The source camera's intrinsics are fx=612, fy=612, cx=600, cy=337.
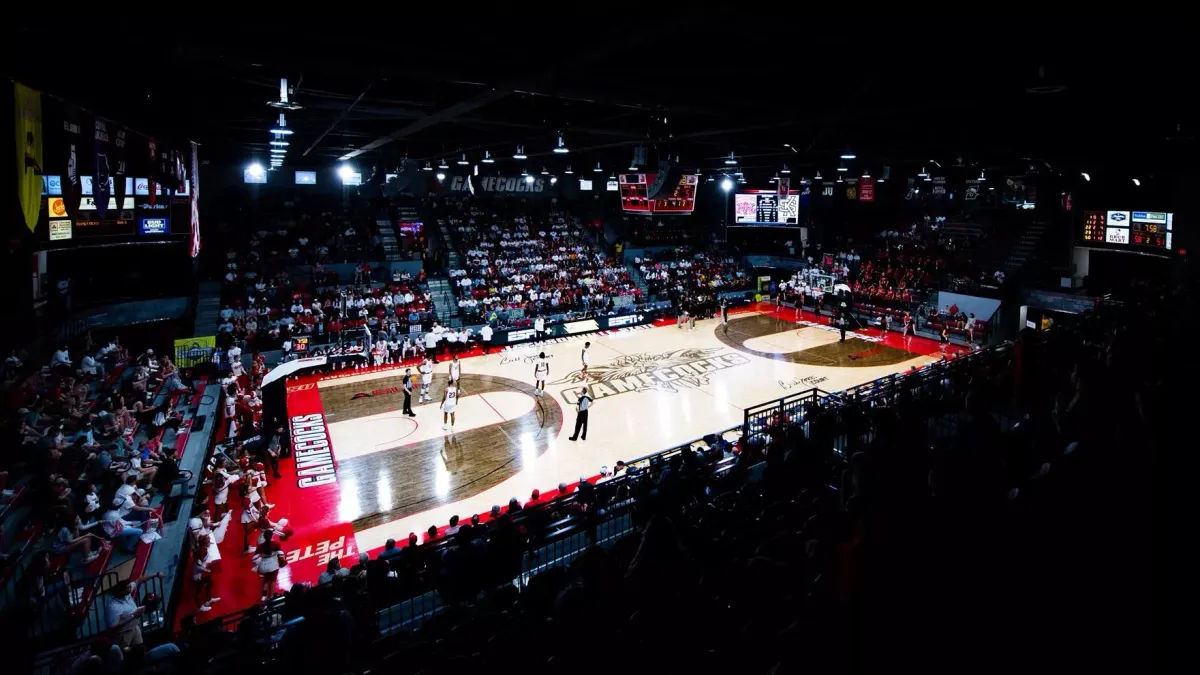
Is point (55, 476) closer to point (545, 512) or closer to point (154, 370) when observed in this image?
point (545, 512)

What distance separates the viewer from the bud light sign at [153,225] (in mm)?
19812

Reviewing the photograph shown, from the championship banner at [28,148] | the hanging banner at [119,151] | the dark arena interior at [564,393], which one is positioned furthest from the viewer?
the hanging banner at [119,151]

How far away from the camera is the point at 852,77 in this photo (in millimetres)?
10945

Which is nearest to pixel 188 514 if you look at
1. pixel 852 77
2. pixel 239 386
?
pixel 239 386

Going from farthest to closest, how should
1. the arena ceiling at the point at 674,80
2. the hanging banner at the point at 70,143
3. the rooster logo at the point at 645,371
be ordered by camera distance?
1. the rooster logo at the point at 645,371
2. the hanging banner at the point at 70,143
3. the arena ceiling at the point at 674,80

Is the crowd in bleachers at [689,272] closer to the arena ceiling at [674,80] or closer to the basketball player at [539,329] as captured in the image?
the basketball player at [539,329]

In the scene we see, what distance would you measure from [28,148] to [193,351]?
16428 millimetres

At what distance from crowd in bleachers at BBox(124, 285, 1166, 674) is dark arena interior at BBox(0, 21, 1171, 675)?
0.04m

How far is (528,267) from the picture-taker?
3256cm

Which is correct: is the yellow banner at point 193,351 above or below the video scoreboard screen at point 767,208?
below

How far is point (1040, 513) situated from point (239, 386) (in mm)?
17947

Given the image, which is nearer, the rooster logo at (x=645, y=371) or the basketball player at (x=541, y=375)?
the basketball player at (x=541, y=375)

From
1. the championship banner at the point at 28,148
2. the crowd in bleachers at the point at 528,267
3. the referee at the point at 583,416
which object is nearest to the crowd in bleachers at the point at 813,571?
the championship banner at the point at 28,148

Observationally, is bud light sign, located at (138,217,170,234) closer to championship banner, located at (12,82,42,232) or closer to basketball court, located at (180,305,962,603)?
basketball court, located at (180,305,962,603)
